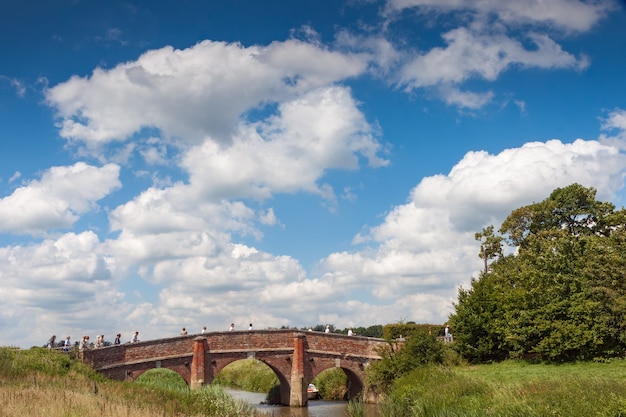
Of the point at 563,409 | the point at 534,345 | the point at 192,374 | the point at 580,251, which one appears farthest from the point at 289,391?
the point at 563,409

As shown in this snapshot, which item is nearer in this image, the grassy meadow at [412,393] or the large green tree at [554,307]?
the grassy meadow at [412,393]

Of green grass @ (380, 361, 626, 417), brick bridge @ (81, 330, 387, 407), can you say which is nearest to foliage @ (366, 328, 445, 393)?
green grass @ (380, 361, 626, 417)

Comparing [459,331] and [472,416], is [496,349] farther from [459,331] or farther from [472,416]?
[472,416]

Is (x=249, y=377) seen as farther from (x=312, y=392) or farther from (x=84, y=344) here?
(x=84, y=344)

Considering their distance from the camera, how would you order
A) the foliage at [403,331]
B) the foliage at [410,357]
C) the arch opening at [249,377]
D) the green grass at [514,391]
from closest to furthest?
the green grass at [514,391], the foliage at [410,357], the foliage at [403,331], the arch opening at [249,377]

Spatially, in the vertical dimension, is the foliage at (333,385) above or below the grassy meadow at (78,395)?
below

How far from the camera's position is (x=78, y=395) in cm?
1678

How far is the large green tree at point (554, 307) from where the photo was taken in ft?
86.4

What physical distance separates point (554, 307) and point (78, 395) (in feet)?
72.3

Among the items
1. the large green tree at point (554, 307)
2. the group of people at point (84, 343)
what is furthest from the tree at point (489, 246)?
the group of people at point (84, 343)

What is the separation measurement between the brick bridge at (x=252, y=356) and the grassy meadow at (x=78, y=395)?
380cm

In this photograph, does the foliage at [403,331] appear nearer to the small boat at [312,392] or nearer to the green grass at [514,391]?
the green grass at [514,391]

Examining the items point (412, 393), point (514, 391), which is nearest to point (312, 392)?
point (412, 393)

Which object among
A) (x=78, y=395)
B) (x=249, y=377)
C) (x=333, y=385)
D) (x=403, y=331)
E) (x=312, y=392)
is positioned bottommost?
(x=312, y=392)
